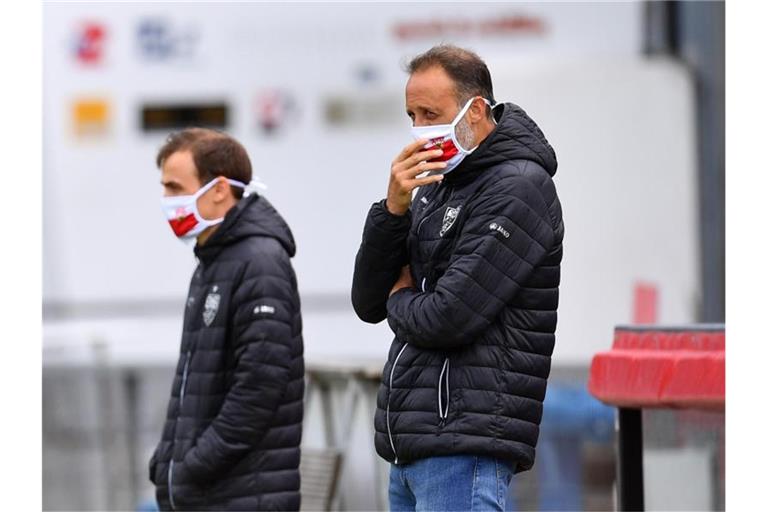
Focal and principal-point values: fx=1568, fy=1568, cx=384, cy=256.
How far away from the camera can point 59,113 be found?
9102 mm

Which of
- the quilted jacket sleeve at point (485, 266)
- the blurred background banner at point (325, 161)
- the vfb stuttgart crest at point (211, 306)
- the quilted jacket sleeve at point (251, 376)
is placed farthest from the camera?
the blurred background banner at point (325, 161)

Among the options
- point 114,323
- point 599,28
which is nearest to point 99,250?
point 114,323

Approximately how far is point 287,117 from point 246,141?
0.91 feet

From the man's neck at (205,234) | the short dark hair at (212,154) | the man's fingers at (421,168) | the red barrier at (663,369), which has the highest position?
the short dark hair at (212,154)

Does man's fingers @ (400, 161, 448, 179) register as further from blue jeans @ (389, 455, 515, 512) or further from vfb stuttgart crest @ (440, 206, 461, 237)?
blue jeans @ (389, 455, 515, 512)

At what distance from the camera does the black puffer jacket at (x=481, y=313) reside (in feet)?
10.7

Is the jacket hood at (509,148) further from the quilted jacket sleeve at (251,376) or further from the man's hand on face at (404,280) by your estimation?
the quilted jacket sleeve at (251,376)

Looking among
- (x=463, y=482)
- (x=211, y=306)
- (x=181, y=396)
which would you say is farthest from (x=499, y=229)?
(x=181, y=396)

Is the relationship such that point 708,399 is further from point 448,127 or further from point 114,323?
point 114,323

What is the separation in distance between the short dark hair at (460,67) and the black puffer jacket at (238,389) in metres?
1.02

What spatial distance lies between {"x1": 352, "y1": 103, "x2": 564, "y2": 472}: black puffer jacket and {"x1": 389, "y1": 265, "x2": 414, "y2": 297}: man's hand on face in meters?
0.06

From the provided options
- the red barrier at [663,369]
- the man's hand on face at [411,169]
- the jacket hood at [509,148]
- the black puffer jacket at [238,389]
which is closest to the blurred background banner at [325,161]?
the red barrier at [663,369]

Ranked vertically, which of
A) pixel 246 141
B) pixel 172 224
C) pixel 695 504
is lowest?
pixel 695 504

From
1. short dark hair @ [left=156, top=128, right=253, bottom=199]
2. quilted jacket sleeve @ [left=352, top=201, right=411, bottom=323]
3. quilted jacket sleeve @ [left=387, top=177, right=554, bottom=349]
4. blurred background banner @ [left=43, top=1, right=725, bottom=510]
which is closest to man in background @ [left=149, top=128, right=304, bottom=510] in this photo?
short dark hair @ [left=156, top=128, right=253, bottom=199]
